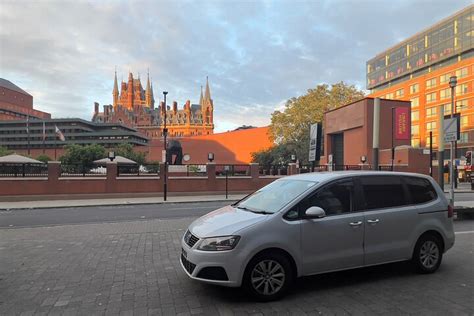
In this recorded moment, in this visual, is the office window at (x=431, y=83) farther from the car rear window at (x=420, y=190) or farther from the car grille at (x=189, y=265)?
the car grille at (x=189, y=265)

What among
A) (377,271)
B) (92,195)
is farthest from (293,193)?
(92,195)

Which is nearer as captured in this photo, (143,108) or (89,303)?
(89,303)

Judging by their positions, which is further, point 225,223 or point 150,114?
point 150,114

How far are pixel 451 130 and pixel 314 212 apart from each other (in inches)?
349

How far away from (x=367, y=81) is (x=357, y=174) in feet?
371

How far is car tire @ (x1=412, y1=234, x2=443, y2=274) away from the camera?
5.88 metres

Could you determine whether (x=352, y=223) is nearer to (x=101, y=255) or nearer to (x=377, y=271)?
(x=377, y=271)

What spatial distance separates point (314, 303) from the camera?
468 centimetres

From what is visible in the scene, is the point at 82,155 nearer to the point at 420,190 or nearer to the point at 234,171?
the point at 234,171

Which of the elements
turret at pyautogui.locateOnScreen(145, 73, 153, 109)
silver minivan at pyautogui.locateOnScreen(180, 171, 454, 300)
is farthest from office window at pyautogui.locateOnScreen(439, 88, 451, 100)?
turret at pyautogui.locateOnScreen(145, 73, 153, 109)

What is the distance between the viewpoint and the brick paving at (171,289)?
4527mm

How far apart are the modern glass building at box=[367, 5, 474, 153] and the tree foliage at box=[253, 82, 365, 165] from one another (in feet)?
70.0

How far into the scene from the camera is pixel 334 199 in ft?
17.7

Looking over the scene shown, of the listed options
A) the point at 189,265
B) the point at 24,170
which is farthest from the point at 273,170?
the point at 189,265
